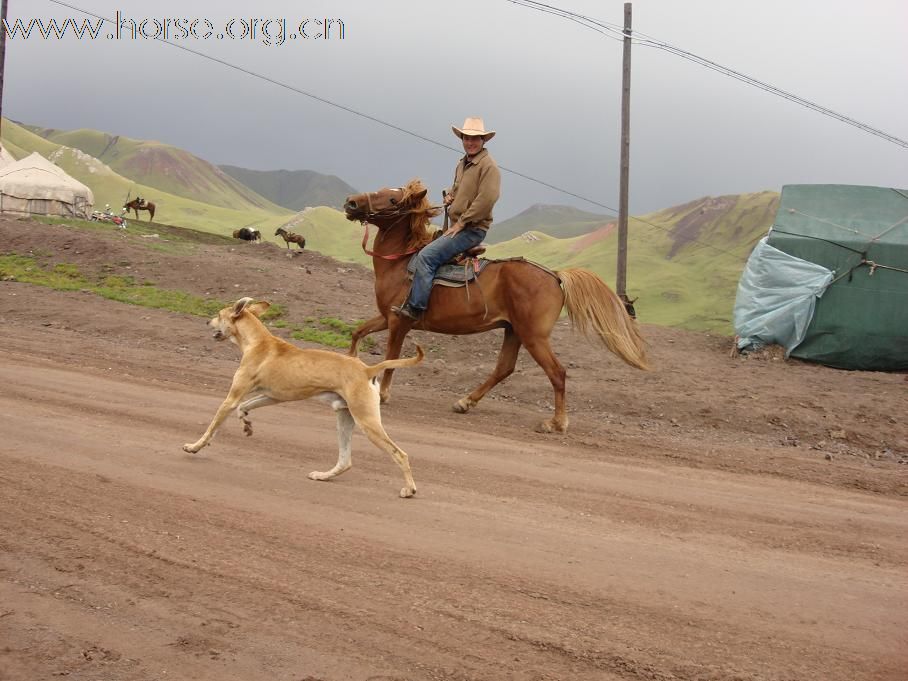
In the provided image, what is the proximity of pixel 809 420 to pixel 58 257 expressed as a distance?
16.7 metres

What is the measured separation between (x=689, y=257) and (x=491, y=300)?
17.8m

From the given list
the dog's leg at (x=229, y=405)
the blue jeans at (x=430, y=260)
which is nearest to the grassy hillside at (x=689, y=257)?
the blue jeans at (x=430, y=260)

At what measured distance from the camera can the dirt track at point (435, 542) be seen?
4746 millimetres

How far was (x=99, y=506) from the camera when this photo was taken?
20.9ft

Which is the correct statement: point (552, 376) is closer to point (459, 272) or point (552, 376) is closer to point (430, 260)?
point (459, 272)

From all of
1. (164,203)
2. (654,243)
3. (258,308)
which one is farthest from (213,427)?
(164,203)

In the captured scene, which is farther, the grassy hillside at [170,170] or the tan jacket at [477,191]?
the grassy hillside at [170,170]

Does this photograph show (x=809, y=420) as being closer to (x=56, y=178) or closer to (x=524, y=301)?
(x=524, y=301)

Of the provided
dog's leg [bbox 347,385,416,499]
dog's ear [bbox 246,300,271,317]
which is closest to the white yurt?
dog's ear [bbox 246,300,271,317]

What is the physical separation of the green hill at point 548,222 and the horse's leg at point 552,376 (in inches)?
2227

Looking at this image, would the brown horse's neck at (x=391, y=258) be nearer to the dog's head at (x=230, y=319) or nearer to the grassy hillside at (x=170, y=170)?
the dog's head at (x=230, y=319)

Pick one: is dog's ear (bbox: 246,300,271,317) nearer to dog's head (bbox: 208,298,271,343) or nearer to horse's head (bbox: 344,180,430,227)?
dog's head (bbox: 208,298,271,343)

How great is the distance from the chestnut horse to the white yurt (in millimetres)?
27968

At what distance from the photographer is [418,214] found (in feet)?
39.5
